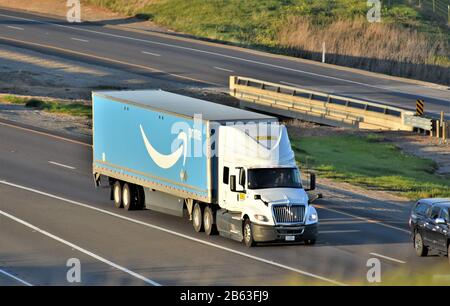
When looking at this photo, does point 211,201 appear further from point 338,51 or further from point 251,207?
point 338,51

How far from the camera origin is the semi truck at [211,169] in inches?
1344

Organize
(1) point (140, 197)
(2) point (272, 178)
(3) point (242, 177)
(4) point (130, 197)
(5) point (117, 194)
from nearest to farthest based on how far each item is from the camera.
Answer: (3) point (242, 177), (2) point (272, 178), (4) point (130, 197), (1) point (140, 197), (5) point (117, 194)

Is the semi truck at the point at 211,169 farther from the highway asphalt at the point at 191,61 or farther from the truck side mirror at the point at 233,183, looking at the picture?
the highway asphalt at the point at 191,61

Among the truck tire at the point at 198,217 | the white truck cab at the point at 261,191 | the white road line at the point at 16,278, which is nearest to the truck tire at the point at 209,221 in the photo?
the truck tire at the point at 198,217

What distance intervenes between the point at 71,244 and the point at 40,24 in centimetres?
5500

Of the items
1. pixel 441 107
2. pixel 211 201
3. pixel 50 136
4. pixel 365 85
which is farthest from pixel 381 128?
pixel 211 201

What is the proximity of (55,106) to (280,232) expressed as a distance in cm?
3071

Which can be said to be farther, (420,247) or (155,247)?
(155,247)

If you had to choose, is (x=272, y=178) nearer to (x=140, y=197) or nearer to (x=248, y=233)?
(x=248, y=233)

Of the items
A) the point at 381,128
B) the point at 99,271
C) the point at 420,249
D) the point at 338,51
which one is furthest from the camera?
the point at 338,51

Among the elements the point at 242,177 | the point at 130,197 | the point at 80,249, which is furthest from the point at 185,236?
the point at 130,197

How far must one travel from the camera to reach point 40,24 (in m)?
87.6

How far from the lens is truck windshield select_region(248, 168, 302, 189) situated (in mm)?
34750

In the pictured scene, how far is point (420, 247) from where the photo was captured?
110ft
